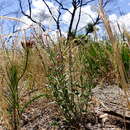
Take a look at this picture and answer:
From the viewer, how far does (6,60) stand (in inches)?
62.2

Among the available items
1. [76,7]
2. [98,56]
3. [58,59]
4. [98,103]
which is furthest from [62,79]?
[76,7]

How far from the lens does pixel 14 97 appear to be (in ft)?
4.90

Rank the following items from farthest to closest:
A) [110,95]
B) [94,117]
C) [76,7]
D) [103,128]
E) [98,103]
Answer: [76,7], [110,95], [98,103], [94,117], [103,128]

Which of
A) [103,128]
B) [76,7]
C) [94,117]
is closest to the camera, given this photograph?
[103,128]

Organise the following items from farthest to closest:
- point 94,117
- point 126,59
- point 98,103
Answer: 1. point 126,59
2. point 98,103
3. point 94,117

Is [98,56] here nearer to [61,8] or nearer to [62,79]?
[62,79]

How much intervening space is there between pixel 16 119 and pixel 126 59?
4.66 feet

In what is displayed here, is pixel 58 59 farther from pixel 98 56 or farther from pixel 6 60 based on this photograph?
pixel 98 56

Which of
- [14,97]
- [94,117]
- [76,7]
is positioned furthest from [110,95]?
[76,7]

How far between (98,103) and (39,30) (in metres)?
0.49

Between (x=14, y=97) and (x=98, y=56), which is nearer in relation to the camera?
(x=14, y=97)

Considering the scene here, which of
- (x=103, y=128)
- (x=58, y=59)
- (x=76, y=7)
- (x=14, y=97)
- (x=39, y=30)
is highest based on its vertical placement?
(x=76, y=7)

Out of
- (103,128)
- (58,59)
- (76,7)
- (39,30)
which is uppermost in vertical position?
(76,7)

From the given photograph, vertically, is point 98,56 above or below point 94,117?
above
